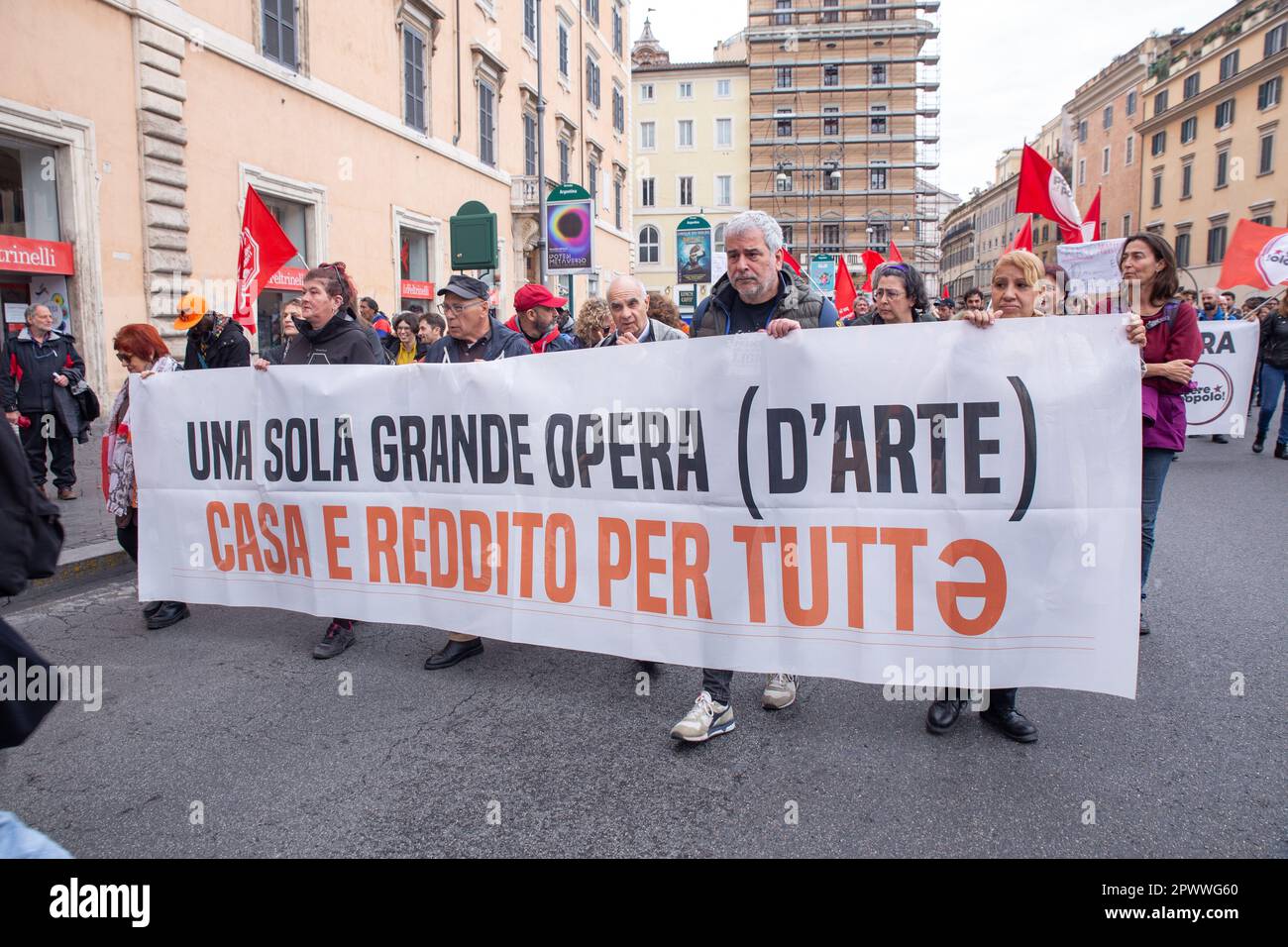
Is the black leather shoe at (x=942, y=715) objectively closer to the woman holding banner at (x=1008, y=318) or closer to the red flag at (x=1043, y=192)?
the woman holding banner at (x=1008, y=318)

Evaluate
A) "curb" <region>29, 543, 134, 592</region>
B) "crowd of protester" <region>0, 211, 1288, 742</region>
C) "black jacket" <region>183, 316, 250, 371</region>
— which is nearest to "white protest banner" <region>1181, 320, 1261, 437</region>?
"crowd of protester" <region>0, 211, 1288, 742</region>

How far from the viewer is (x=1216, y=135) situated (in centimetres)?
4381

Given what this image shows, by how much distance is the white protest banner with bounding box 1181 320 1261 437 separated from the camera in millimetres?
10297

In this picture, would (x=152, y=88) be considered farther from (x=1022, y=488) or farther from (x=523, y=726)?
(x=1022, y=488)

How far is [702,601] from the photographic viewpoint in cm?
357

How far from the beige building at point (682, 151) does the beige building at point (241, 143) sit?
3362 cm

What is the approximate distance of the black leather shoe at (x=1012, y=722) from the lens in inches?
132

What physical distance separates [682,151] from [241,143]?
2020 inches

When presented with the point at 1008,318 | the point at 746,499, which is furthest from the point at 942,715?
the point at 1008,318

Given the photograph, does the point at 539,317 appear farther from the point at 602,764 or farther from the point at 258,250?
the point at 602,764

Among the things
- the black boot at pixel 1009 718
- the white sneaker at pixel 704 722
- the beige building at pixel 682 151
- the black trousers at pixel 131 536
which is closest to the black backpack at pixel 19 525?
the white sneaker at pixel 704 722

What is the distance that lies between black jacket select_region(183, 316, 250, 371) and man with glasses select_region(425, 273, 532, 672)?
5.92 feet

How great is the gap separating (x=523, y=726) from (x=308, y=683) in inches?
49.0

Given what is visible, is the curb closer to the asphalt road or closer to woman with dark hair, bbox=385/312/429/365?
the asphalt road
